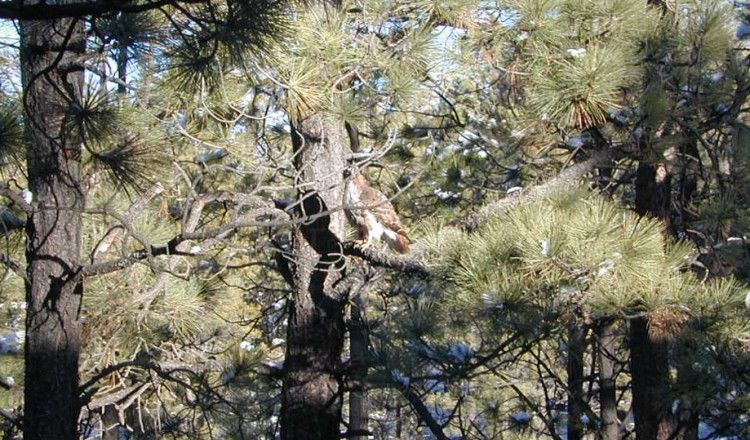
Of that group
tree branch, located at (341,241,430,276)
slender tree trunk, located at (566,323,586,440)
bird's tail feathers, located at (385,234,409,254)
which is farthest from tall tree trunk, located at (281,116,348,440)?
slender tree trunk, located at (566,323,586,440)

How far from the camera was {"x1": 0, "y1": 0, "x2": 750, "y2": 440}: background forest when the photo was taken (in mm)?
2912

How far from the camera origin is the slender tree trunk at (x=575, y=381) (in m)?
5.05

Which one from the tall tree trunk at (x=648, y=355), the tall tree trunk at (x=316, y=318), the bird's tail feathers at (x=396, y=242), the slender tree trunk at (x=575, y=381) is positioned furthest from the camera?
the tall tree trunk at (x=648, y=355)

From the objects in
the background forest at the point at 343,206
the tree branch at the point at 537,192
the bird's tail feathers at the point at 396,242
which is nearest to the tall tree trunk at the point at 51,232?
the background forest at the point at 343,206

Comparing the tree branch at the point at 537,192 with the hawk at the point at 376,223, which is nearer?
the tree branch at the point at 537,192

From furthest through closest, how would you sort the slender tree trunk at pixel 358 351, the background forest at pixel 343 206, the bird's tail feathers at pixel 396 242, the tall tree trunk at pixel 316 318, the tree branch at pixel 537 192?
the bird's tail feathers at pixel 396 242 < the tall tree trunk at pixel 316 318 < the tree branch at pixel 537 192 < the slender tree trunk at pixel 358 351 < the background forest at pixel 343 206

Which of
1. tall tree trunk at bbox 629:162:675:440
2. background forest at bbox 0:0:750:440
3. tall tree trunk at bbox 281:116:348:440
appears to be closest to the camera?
background forest at bbox 0:0:750:440

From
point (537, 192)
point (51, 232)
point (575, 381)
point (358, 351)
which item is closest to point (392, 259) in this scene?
point (358, 351)

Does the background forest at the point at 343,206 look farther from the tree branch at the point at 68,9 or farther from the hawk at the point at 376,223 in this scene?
the hawk at the point at 376,223

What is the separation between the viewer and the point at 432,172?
6297 millimetres

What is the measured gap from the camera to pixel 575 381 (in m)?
5.79

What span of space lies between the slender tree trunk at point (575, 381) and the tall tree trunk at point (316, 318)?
1342 millimetres

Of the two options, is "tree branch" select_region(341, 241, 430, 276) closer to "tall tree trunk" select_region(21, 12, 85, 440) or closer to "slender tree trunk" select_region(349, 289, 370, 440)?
"slender tree trunk" select_region(349, 289, 370, 440)

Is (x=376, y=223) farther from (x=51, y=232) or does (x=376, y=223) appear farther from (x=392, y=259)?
(x=51, y=232)
